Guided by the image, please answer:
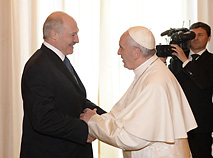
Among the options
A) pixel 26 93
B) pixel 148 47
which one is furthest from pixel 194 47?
pixel 26 93

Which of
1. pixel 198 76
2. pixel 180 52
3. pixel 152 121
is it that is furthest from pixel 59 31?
pixel 198 76

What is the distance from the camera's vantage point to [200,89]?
3.28m

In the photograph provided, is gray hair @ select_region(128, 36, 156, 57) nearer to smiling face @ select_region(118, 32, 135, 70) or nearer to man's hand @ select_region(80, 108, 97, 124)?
smiling face @ select_region(118, 32, 135, 70)

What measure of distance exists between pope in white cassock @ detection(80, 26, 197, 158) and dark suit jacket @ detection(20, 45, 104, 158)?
173 mm

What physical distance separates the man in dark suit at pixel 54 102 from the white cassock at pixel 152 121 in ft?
0.73

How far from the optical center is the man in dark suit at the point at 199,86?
3.22 m

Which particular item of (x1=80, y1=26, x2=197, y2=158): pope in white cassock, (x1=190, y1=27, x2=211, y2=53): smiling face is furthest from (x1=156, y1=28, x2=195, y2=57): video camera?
(x1=80, y1=26, x2=197, y2=158): pope in white cassock

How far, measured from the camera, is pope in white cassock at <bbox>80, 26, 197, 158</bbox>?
6.59ft

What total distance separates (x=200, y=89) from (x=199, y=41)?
1.63ft

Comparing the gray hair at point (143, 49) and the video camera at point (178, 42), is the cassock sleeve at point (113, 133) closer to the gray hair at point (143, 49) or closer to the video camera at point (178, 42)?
the gray hair at point (143, 49)

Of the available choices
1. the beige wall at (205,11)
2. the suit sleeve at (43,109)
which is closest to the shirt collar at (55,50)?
the suit sleeve at (43,109)

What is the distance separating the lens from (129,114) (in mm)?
2043

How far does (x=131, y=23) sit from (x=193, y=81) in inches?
47.7

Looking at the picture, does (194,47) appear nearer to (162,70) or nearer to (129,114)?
(162,70)
